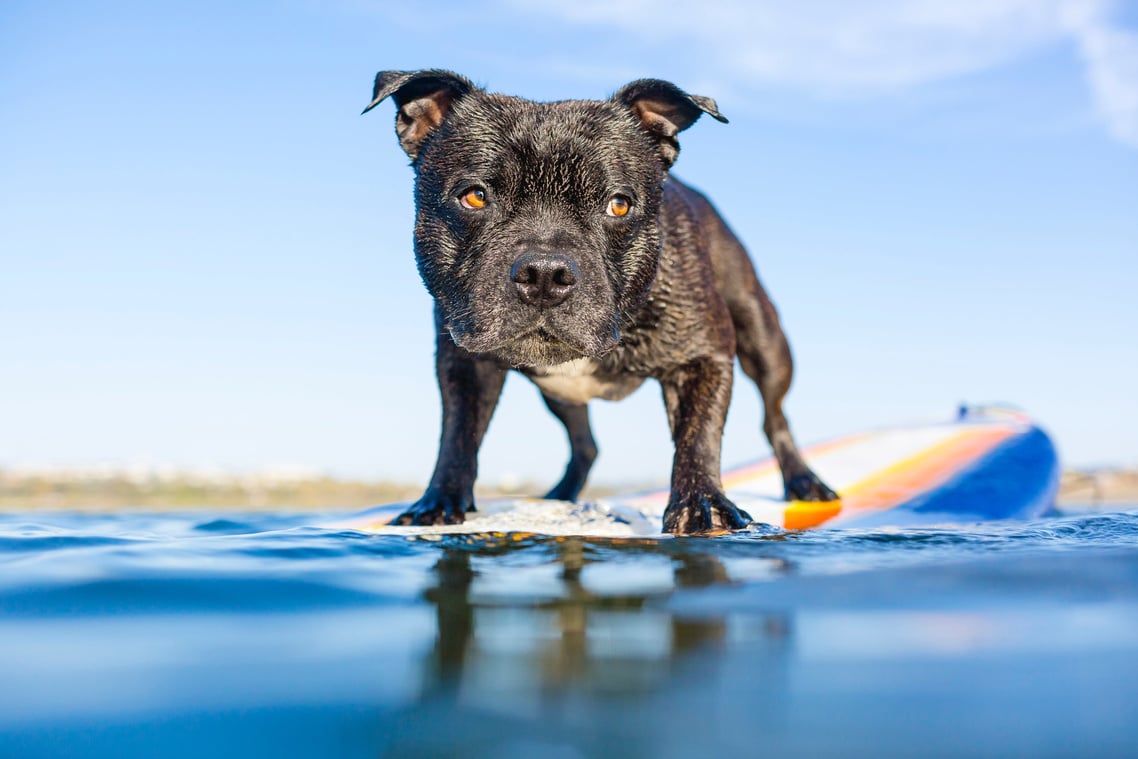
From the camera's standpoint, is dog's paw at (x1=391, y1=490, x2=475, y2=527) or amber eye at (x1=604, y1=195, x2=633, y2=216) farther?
dog's paw at (x1=391, y1=490, x2=475, y2=527)

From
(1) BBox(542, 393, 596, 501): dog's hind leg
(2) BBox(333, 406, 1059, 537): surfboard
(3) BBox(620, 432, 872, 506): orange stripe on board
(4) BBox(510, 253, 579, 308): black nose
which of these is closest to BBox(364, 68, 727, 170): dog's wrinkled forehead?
(4) BBox(510, 253, 579, 308): black nose

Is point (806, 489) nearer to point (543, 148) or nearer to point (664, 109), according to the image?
point (664, 109)

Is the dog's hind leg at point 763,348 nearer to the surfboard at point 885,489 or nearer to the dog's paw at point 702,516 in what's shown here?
the surfboard at point 885,489

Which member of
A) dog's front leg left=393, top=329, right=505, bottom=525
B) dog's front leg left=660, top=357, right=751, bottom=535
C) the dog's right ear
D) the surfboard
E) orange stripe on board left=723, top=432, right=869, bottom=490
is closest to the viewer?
dog's front leg left=660, top=357, right=751, bottom=535

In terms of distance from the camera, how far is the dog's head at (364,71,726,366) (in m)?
3.90

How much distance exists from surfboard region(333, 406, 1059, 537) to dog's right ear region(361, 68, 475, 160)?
1818 millimetres

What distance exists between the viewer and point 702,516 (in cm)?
416

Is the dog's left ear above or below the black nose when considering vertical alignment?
above

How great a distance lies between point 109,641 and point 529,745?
1.06 meters

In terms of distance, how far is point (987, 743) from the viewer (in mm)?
1411

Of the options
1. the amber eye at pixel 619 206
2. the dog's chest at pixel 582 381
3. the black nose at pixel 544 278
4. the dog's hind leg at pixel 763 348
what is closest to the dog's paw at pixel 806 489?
the dog's hind leg at pixel 763 348

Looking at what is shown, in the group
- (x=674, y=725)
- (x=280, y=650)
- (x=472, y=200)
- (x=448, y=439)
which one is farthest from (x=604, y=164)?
(x=674, y=725)

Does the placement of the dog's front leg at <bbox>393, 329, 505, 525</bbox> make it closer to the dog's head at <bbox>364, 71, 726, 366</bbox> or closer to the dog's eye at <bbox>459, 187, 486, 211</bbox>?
the dog's head at <bbox>364, 71, 726, 366</bbox>

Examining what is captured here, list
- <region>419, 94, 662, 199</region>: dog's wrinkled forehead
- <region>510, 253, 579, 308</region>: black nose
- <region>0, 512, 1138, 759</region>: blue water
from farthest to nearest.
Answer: <region>419, 94, 662, 199</region>: dog's wrinkled forehead
<region>510, 253, 579, 308</region>: black nose
<region>0, 512, 1138, 759</region>: blue water
